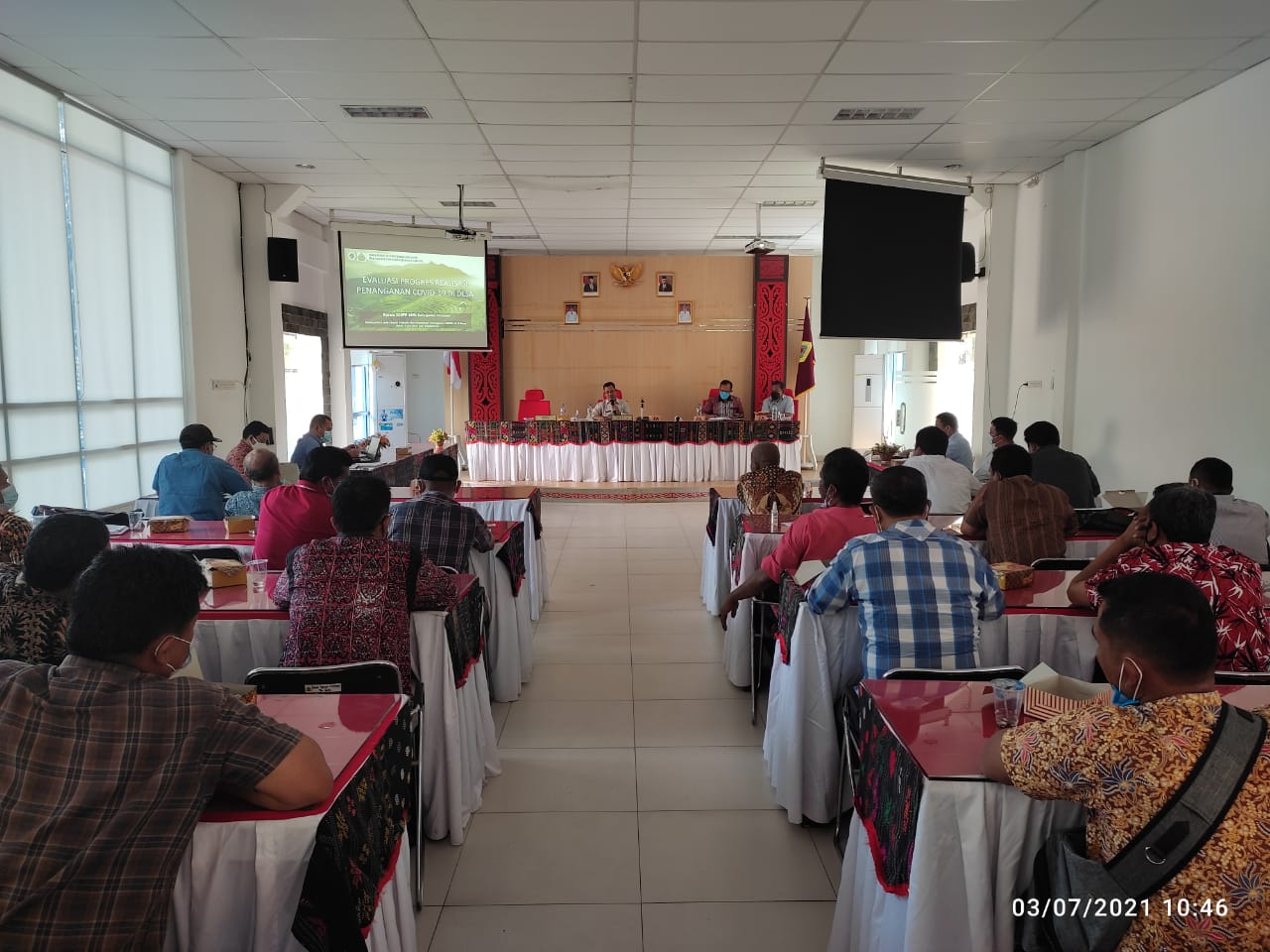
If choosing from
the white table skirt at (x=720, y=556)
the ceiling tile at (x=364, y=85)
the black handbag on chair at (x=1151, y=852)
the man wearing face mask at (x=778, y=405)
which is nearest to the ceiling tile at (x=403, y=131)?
the ceiling tile at (x=364, y=85)

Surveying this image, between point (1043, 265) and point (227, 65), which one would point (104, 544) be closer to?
point (227, 65)

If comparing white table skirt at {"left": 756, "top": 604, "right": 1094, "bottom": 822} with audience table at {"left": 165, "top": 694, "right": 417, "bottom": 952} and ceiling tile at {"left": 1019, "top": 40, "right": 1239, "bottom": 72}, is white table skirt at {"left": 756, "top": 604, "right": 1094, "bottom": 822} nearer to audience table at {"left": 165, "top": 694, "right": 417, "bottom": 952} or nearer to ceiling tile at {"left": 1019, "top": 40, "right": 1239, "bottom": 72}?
audience table at {"left": 165, "top": 694, "right": 417, "bottom": 952}

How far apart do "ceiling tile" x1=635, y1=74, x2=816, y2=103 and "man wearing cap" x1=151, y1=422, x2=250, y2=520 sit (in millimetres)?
3527

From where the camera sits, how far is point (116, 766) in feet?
4.46

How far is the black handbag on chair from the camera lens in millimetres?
1294

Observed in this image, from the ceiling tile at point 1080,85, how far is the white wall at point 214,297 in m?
6.36

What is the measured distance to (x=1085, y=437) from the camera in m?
6.99

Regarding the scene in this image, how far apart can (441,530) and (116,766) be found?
222cm

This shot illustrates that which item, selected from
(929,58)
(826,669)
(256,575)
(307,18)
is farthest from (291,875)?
(929,58)

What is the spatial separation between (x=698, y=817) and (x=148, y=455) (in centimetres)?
571

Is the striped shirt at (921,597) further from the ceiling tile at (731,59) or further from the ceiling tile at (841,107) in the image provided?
the ceiling tile at (841,107)

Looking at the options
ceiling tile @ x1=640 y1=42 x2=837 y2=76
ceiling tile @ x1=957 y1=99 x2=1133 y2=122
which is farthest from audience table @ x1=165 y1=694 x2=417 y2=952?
ceiling tile @ x1=957 y1=99 x2=1133 y2=122

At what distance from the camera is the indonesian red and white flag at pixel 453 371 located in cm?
1338

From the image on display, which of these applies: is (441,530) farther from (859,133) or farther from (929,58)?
(859,133)
